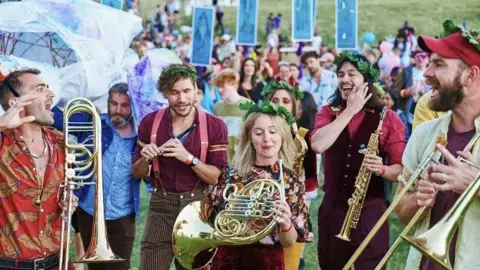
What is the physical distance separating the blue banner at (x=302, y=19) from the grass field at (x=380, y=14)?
172 cm

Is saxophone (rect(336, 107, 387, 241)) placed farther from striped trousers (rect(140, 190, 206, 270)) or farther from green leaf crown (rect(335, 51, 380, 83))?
striped trousers (rect(140, 190, 206, 270))

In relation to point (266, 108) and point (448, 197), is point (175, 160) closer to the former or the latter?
point (266, 108)

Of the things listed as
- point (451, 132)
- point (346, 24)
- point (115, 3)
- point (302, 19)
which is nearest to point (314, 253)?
point (302, 19)

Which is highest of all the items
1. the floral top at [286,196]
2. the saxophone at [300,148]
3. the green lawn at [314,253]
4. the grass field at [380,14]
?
the grass field at [380,14]

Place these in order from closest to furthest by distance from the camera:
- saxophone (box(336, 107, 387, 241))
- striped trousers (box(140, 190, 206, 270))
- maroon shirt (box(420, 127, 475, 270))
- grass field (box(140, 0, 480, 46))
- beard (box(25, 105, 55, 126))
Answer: maroon shirt (box(420, 127, 475, 270)) → beard (box(25, 105, 55, 126)) → saxophone (box(336, 107, 387, 241)) → striped trousers (box(140, 190, 206, 270)) → grass field (box(140, 0, 480, 46))

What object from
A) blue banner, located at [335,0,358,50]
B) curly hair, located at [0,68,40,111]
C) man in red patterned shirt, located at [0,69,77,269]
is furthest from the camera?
blue banner, located at [335,0,358,50]

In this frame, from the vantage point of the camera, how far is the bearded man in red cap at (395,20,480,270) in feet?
13.1

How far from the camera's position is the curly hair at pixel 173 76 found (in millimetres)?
6195

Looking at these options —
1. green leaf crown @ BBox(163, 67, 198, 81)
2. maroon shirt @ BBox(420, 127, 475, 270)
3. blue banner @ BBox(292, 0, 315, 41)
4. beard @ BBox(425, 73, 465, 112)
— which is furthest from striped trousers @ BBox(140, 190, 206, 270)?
blue banner @ BBox(292, 0, 315, 41)

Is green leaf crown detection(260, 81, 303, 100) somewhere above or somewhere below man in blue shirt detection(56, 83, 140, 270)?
above

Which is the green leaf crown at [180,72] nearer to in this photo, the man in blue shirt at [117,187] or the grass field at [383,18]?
the man in blue shirt at [117,187]

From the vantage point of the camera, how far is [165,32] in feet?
113

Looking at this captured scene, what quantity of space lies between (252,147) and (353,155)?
1.15m

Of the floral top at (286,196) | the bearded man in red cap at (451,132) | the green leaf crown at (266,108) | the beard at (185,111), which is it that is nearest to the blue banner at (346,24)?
the beard at (185,111)
